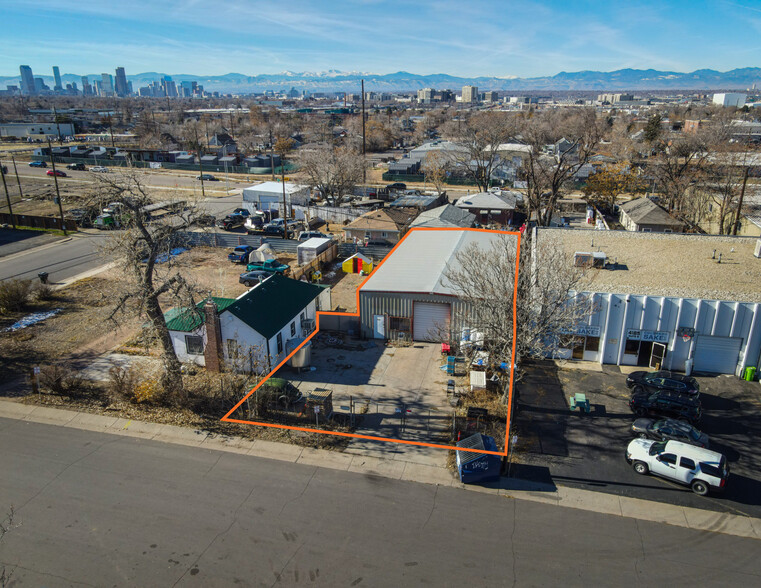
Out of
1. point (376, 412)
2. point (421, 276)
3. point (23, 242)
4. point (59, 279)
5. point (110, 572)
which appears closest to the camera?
point (110, 572)

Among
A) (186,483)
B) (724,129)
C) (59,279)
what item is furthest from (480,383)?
(724,129)

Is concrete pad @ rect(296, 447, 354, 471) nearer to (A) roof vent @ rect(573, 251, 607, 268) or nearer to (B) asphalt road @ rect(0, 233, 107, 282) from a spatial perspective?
(A) roof vent @ rect(573, 251, 607, 268)

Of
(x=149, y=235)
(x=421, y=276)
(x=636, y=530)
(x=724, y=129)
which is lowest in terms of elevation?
(x=636, y=530)

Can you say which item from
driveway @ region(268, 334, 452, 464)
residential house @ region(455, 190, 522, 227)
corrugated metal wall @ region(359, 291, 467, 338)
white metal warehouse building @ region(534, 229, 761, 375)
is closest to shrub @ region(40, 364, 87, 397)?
driveway @ region(268, 334, 452, 464)

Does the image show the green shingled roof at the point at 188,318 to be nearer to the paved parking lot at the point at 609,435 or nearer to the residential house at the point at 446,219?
the paved parking lot at the point at 609,435

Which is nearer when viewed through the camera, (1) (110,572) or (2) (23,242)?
(1) (110,572)

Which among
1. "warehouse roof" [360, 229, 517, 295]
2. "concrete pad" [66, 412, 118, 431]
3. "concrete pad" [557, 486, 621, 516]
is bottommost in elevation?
"concrete pad" [557, 486, 621, 516]

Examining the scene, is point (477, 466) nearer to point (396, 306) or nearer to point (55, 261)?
point (396, 306)

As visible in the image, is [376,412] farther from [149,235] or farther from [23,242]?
[23,242]

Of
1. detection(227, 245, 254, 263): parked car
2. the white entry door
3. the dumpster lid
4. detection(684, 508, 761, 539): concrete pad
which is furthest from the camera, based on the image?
detection(227, 245, 254, 263): parked car
